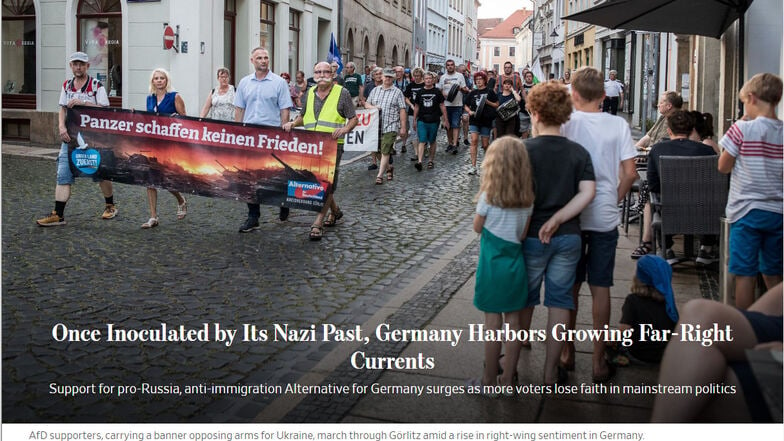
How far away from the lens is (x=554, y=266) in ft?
15.1

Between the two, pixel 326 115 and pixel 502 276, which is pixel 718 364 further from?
pixel 326 115

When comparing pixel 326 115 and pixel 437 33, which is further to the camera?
pixel 437 33

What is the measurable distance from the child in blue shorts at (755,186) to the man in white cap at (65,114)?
7.07 metres

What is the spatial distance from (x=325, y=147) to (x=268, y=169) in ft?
2.12

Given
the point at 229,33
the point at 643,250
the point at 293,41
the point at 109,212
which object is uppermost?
the point at 293,41

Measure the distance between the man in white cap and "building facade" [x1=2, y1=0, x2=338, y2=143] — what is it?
9.81 metres

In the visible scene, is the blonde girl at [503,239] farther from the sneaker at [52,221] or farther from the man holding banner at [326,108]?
the sneaker at [52,221]

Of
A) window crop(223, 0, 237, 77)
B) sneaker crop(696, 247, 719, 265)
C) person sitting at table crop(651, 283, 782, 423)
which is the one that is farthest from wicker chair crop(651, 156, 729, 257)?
window crop(223, 0, 237, 77)

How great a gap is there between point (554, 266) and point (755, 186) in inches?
56.5

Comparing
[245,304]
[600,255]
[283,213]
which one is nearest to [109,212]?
[283,213]

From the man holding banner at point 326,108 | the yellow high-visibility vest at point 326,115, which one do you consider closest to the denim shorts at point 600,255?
the man holding banner at point 326,108
